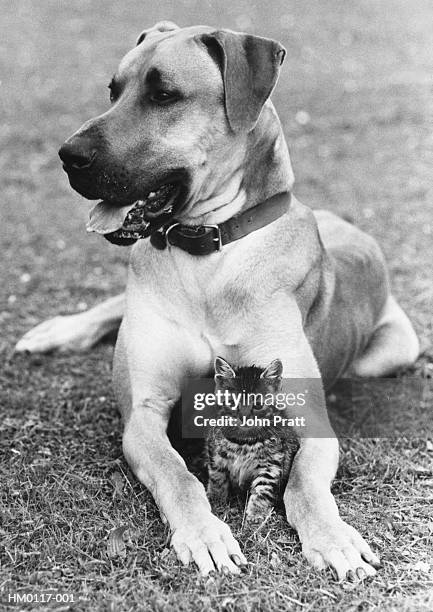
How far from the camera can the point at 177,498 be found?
3.25 metres

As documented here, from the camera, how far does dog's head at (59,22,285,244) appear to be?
3.39 meters

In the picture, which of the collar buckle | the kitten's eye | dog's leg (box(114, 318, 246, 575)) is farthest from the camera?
the collar buckle

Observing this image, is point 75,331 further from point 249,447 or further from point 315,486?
point 315,486

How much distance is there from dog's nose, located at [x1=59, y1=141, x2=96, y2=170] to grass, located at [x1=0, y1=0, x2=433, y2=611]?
50.3 inches

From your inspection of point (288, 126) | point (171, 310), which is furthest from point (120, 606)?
point (288, 126)

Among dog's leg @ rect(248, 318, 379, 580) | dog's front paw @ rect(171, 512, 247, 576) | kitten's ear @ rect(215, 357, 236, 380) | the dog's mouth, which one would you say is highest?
the dog's mouth

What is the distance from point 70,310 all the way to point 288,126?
561 cm

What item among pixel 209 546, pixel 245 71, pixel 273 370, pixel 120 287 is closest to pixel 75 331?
pixel 120 287

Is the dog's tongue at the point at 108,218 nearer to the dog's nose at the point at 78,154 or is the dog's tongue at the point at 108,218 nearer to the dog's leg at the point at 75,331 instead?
the dog's nose at the point at 78,154

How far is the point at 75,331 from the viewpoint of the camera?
201 inches

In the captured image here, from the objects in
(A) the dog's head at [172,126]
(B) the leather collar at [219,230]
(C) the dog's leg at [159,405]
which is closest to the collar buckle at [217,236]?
(B) the leather collar at [219,230]

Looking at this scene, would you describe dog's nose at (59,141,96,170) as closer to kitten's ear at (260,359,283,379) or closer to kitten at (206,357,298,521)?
kitten at (206,357,298,521)

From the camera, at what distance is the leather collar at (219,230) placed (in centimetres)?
377

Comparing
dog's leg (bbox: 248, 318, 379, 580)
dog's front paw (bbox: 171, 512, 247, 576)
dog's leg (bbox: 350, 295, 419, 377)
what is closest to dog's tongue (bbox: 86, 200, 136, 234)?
dog's leg (bbox: 248, 318, 379, 580)
